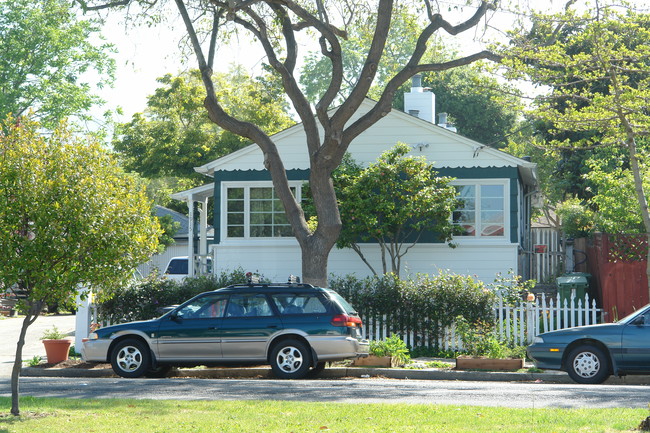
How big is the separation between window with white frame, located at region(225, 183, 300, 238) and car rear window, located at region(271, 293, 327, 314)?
27.8 ft

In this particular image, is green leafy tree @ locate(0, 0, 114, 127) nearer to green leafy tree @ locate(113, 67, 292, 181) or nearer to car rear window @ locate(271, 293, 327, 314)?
green leafy tree @ locate(113, 67, 292, 181)

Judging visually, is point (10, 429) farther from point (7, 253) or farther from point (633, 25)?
point (633, 25)

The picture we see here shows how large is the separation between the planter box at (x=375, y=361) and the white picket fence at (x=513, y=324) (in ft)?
6.52

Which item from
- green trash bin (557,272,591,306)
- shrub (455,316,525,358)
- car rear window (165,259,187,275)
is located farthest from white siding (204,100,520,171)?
car rear window (165,259,187,275)

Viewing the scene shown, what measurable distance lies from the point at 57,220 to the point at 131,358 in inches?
220

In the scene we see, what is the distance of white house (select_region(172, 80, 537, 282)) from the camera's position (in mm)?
22234

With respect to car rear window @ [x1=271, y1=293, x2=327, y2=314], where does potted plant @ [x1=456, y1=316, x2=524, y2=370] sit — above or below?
below

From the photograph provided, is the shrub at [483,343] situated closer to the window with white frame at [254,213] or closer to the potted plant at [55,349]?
the window with white frame at [254,213]

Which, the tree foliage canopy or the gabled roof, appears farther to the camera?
the gabled roof

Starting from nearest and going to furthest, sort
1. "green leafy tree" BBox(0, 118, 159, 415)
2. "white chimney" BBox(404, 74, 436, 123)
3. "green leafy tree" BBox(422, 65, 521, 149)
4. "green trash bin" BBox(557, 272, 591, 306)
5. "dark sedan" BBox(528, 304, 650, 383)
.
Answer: "green leafy tree" BBox(0, 118, 159, 415), "dark sedan" BBox(528, 304, 650, 383), "green trash bin" BBox(557, 272, 591, 306), "white chimney" BBox(404, 74, 436, 123), "green leafy tree" BBox(422, 65, 521, 149)

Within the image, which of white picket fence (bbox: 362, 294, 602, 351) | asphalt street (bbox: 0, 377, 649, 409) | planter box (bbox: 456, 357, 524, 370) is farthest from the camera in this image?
white picket fence (bbox: 362, 294, 602, 351)

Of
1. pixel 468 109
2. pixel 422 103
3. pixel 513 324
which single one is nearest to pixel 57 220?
pixel 513 324

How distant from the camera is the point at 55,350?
17328mm

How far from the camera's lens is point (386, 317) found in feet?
60.9
